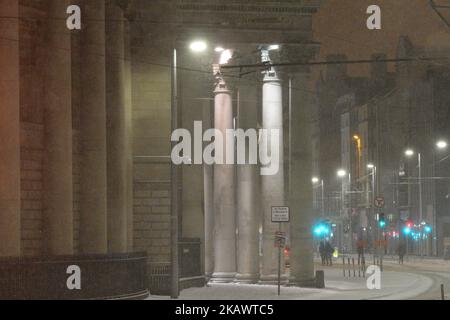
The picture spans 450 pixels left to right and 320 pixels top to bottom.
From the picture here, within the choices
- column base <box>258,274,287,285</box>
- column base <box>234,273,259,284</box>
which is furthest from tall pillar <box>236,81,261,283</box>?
column base <box>258,274,287,285</box>

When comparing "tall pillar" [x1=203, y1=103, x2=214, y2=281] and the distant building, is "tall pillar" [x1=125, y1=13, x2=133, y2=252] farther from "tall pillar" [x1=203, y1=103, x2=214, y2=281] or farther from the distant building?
the distant building

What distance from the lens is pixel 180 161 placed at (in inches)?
1759

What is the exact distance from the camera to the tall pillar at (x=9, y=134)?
33219 millimetres


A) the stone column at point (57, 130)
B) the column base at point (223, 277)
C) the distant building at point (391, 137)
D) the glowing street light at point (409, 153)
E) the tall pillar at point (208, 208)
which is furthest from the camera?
the glowing street light at point (409, 153)

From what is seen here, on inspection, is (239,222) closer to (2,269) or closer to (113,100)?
(113,100)

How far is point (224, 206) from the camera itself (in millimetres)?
49188

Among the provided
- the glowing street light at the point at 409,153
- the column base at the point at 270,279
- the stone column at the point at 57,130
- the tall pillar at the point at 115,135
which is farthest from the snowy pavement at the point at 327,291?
the glowing street light at the point at 409,153

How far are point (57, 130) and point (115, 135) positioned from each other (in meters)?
4.41

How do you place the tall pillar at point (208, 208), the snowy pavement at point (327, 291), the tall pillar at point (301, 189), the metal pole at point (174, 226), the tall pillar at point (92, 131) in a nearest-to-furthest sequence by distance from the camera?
the metal pole at point (174, 226) < the tall pillar at point (92, 131) < the snowy pavement at point (327, 291) < the tall pillar at point (301, 189) < the tall pillar at point (208, 208)

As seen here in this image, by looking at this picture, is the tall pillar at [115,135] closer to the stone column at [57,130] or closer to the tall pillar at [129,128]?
the tall pillar at [129,128]

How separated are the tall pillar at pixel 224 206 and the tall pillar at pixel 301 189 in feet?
11.0

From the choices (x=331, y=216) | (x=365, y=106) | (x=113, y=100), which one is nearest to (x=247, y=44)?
(x=113, y=100)

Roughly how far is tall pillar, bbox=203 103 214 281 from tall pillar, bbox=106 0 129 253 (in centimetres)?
1058

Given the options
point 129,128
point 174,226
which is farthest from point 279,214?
point 129,128
